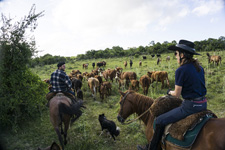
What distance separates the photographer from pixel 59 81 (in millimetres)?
5406

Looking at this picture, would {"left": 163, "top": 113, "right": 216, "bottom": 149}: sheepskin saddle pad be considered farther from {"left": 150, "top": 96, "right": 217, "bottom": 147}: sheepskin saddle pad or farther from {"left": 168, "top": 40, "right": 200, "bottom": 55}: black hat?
{"left": 168, "top": 40, "right": 200, "bottom": 55}: black hat

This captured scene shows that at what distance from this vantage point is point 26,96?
6.21 m

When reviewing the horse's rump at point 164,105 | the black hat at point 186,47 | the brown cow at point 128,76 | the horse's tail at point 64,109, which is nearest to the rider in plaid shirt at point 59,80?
the horse's tail at point 64,109

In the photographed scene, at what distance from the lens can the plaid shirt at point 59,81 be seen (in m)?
5.32

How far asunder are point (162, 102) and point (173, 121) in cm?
43

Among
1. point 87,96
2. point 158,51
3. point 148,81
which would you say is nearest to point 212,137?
point 148,81

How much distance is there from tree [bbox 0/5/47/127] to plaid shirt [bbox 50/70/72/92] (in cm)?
161

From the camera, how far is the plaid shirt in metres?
5.32

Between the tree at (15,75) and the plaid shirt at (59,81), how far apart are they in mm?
1607

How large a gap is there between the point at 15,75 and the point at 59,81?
7.00 feet

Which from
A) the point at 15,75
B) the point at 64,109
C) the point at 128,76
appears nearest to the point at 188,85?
the point at 64,109

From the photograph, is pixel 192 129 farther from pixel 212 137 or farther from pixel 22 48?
pixel 22 48

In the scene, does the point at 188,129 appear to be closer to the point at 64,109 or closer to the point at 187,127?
the point at 187,127

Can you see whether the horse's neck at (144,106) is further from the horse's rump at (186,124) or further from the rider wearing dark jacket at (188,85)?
the horse's rump at (186,124)
